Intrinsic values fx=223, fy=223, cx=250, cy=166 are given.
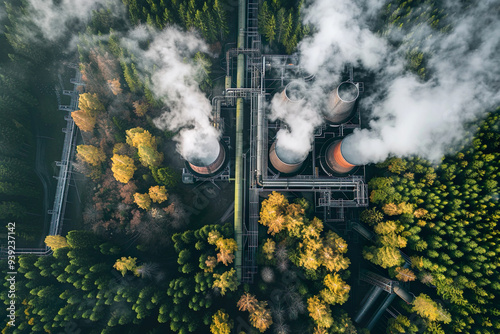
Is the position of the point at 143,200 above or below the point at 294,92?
below

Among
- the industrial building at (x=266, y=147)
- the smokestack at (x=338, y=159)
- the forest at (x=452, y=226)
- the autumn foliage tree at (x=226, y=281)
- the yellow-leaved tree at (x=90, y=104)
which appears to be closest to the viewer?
the forest at (x=452, y=226)

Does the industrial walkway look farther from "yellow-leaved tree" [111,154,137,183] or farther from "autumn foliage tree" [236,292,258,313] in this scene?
"autumn foliage tree" [236,292,258,313]

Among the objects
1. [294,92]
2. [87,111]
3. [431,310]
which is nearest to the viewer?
[431,310]

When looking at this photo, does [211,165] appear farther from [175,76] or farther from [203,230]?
[175,76]

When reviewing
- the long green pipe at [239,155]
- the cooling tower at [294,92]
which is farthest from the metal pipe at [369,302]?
the cooling tower at [294,92]

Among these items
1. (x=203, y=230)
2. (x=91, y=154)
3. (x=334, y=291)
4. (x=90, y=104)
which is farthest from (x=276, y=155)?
(x=90, y=104)

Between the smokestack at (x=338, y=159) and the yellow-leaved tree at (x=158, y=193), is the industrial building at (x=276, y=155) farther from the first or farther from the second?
the yellow-leaved tree at (x=158, y=193)
